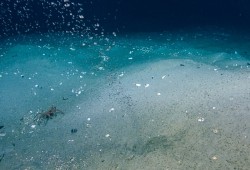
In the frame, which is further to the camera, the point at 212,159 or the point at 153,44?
the point at 153,44

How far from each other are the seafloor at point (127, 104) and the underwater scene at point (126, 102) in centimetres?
2

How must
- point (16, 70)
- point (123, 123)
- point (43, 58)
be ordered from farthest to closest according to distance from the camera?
point (43, 58) → point (16, 70) → point (123, 123)

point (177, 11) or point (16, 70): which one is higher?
point (177, 11)

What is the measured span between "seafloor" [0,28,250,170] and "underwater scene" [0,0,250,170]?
0.02m

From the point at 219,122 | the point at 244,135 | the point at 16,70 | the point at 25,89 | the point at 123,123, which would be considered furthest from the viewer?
the point at 16,70

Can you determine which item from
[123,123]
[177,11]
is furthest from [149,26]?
[123,123]

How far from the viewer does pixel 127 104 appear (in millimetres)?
5211

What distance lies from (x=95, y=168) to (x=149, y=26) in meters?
6.83

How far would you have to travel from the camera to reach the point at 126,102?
17.3 ft

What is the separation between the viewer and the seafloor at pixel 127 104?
3.96 meters

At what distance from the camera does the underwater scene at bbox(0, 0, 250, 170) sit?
13.0 ft

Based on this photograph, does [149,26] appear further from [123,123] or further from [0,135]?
[0,135]

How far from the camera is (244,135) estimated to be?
13.0ft

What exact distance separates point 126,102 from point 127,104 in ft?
0.26
